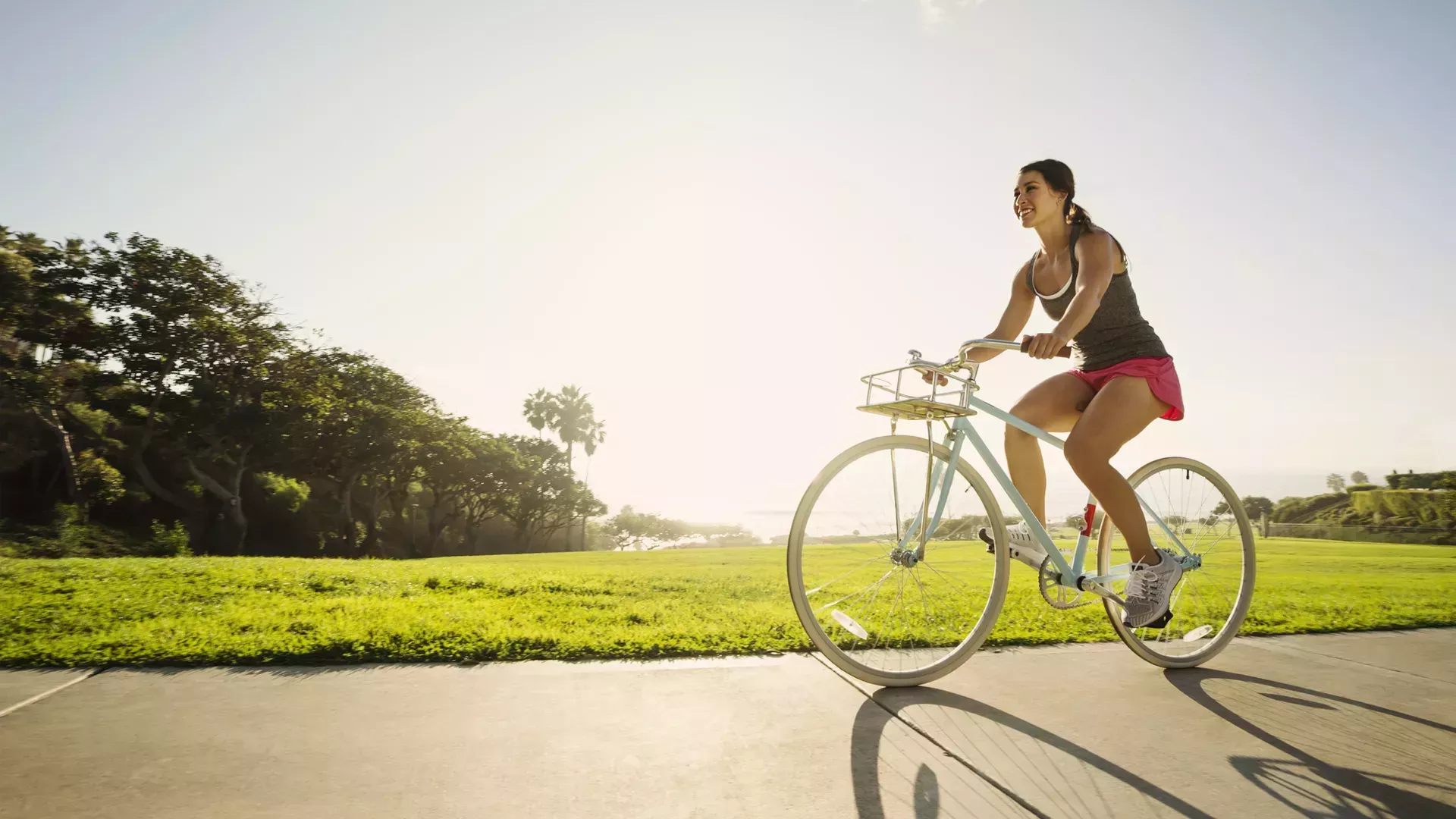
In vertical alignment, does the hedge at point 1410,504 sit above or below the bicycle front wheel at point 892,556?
above

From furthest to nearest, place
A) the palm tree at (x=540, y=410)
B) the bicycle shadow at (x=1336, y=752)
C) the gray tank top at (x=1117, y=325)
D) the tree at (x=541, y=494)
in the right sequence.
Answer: the palm tree at (x=540, y=410)
the tree at (x=541, y=494)
the gray tank top at (x=1117, y=325)
the bicycle shadow at (x=1336, y=752)

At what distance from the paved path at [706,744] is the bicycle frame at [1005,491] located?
44 cm


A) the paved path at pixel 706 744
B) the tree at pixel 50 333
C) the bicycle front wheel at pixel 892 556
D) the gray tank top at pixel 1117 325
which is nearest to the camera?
the paved path at pixel 706 744

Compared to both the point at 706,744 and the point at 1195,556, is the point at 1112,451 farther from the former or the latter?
the point at 706,744

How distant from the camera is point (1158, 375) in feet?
10.8

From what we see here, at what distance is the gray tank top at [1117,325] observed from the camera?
10.9ft

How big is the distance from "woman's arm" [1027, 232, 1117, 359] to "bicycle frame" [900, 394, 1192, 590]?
0.39 m

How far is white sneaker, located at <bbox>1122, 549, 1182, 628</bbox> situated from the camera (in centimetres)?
310

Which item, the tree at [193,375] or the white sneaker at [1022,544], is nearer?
the white sneaker at [1022,544]

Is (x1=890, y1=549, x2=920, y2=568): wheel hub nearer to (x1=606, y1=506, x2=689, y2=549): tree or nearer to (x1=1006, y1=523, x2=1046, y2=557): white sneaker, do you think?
(x1=1006, y1=523, x2=1046, y2=557): white sneaker

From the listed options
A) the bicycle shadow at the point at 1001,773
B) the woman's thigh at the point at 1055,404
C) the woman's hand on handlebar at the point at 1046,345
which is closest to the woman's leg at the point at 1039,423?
the woman's thigh at the point at 1055,404

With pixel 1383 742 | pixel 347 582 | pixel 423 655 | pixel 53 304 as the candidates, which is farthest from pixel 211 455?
pixel 1383 742

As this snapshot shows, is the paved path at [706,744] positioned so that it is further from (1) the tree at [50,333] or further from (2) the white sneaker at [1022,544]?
(1) the tree at [50,333]

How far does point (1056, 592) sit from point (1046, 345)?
1.21m
